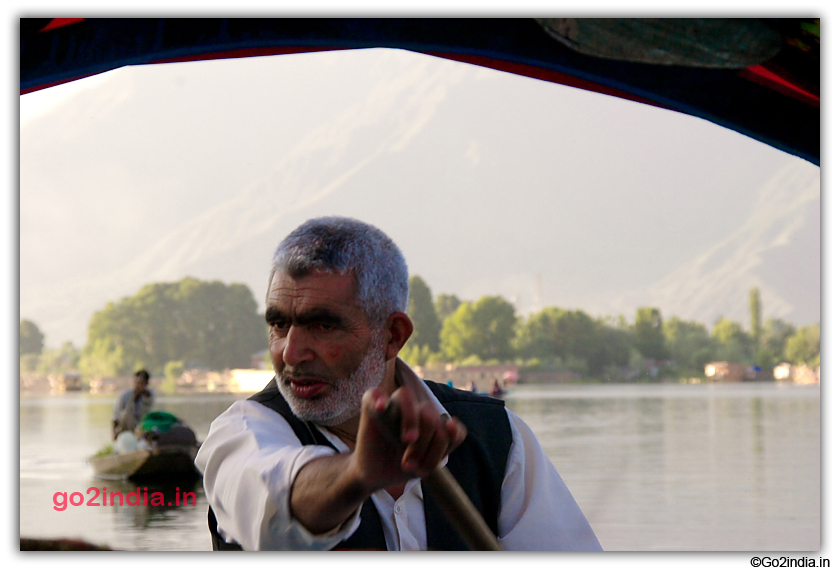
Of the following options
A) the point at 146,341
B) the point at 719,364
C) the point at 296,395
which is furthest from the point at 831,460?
the point at 146,341

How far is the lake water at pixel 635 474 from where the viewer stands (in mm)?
8164

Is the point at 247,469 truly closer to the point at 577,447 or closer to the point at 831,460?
the point at 831,460

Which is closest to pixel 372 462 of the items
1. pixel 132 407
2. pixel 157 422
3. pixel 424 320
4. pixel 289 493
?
pixel 289 493

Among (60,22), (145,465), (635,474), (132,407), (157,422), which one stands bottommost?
(635,474)

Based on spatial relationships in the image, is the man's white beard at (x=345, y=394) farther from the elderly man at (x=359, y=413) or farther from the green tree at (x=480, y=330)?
the green tree at (x=480, y=330)

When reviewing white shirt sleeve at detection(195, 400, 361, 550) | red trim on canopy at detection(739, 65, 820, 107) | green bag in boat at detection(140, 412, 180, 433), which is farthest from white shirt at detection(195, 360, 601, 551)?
green bag in boat at detection(140, 412, 180, 433)

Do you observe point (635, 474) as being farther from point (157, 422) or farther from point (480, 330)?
point (157, 422)

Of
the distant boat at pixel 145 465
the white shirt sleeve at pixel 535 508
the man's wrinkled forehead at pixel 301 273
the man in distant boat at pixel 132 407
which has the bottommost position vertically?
the distant boat at pixel 145 465

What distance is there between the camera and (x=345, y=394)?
156 centimetres

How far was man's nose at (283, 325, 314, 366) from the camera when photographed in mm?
1528

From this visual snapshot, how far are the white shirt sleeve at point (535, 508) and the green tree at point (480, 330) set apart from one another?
19063 millimetres

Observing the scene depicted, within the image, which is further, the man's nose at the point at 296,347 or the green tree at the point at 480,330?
the green tree at the point at 480,330

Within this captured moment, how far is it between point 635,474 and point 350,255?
1598cm

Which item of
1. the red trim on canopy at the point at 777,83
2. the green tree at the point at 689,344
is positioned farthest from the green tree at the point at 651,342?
the red trim on canopy at the point at 777,83
